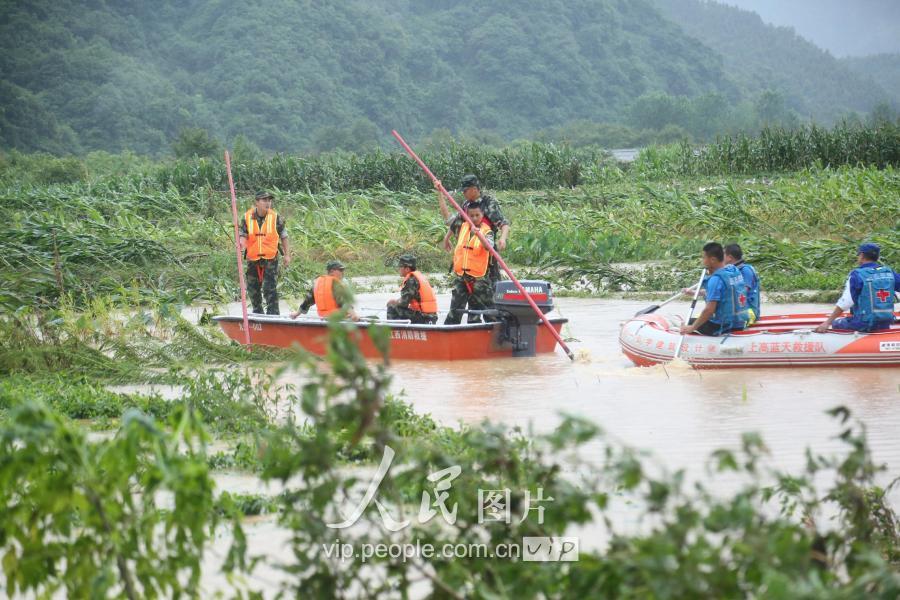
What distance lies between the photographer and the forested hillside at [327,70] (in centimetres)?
6688

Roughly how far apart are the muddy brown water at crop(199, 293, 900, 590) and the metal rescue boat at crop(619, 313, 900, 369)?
10cm

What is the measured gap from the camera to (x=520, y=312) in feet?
35.6

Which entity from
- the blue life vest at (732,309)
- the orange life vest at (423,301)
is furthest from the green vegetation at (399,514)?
the orange life vest at (423,301)

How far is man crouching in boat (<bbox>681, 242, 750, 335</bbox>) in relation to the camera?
10.1m

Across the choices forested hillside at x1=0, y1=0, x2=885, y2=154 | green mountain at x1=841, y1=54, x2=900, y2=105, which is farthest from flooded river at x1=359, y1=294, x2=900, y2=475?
green mountain at x1=841, y1=54, x2=900, y2=105

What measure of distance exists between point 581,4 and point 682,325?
272 ft

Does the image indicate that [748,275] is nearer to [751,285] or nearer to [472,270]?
[751,285]

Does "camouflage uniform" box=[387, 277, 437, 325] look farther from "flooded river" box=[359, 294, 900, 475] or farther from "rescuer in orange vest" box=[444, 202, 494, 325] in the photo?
"flooded river" box=[359, 294, 900, 475]

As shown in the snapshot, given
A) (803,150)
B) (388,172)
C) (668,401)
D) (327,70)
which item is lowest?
(668,401)

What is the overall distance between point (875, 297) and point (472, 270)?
3.70 m

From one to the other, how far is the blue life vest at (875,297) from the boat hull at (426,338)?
2824 mm

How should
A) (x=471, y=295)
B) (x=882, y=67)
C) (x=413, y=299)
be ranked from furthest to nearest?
1. (x=882, y=67)
2. (x=471, y=295)
3. (x=413, y=299)

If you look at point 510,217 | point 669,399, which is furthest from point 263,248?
point 510,217

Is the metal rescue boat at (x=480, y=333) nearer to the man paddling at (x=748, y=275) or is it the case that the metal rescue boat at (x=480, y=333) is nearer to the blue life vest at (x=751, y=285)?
the man paddling at (x=748, y=275)
